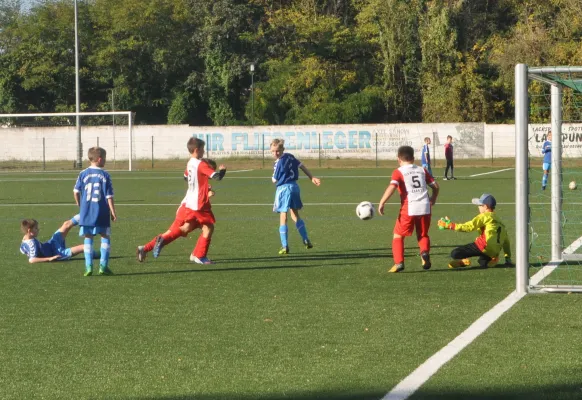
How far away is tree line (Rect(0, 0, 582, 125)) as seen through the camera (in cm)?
5791

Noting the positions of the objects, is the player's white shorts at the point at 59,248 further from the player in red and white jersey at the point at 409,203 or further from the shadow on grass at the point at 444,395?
the shadow on grass at the point at 444,395

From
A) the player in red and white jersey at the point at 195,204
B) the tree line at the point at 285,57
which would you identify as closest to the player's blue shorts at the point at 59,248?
the player in red and white jersey at the point at 195,204

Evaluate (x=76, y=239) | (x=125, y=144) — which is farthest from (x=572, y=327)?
(x=125, y=144)

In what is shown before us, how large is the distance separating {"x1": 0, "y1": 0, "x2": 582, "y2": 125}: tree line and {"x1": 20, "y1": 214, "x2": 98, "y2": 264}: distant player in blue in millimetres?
44483

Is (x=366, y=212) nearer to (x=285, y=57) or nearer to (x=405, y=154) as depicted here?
(x=405, y=154)

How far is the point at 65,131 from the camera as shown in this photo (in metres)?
55.4

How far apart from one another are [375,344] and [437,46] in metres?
52.5

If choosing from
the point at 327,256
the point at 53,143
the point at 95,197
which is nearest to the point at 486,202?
the point at 327,256

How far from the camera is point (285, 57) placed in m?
63.6

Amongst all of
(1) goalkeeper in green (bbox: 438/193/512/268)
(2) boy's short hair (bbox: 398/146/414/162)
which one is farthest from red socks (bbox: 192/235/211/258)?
(1) goalkeeper in green (bbox: 438/193/512/268)

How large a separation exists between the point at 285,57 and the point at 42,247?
5190 cm

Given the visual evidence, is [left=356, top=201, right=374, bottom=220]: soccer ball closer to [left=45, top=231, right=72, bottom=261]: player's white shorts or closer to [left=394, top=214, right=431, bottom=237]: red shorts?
[left=394, top=214, right=431, bottom=237]: red shorts

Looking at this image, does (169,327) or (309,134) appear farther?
(309,134)

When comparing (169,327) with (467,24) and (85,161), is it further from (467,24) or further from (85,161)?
(467,24)
